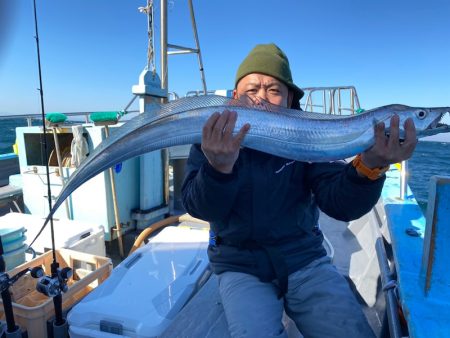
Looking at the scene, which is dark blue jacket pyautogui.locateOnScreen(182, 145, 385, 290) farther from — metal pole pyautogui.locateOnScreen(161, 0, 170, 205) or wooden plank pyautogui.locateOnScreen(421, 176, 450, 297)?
metal pole pyautogui.locateOnScreen(161, 0, 170, 205)

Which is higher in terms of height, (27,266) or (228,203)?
(228,203)

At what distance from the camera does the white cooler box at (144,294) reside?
2.08m

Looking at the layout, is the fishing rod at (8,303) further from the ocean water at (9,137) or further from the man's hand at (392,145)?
the ocean water at (9,137)

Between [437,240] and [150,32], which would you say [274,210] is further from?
[150,32]

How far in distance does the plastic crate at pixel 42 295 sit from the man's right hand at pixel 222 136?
77.1 inches

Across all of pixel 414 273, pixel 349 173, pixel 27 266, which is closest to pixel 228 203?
pixel 349 173

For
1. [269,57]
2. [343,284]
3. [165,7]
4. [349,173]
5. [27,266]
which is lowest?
[27,266]

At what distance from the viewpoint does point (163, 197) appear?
579 cm

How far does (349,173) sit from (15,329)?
258cm

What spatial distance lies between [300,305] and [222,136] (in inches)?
45.0

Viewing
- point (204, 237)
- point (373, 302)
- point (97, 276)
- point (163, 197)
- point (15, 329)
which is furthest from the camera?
point (163, 197)

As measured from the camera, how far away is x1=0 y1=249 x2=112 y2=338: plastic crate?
249cm

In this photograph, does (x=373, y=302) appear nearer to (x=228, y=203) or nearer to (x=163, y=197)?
(x=228, y=203)

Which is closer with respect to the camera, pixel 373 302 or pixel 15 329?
pixel 15 329
